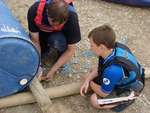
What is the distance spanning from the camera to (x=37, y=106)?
2.85m

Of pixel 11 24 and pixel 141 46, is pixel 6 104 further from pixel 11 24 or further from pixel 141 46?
pixel 141 46

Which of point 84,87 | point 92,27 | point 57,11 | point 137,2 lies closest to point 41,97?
point 84,87

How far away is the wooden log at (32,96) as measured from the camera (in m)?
2.76

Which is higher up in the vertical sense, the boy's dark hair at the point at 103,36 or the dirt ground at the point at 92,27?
the boy's dark hair at the point at 103,36

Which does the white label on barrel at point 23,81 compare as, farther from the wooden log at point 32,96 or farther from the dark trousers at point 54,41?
the dark trousers at point 54,41

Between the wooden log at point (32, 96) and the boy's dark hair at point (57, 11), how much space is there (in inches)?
20.3

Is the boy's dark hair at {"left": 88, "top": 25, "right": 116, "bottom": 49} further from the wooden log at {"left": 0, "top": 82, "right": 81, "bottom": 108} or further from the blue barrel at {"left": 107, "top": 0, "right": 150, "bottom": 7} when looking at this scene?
the blue barrel at {"left": 107, "top": 0, "right": 150, "bottom": 7}

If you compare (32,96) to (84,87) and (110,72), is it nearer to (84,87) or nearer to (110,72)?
(84,87)

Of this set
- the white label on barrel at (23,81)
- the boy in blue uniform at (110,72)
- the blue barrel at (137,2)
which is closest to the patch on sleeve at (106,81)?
the boy in blue uniform at (110,72)

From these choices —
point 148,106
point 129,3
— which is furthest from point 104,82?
point 129,3

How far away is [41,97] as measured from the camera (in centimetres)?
277

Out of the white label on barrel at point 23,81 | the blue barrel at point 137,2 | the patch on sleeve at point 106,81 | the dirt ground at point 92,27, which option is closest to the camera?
the patch on sleeve at point 106,81

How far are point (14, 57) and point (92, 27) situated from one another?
4.01 ft

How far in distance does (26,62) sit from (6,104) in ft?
1.14
